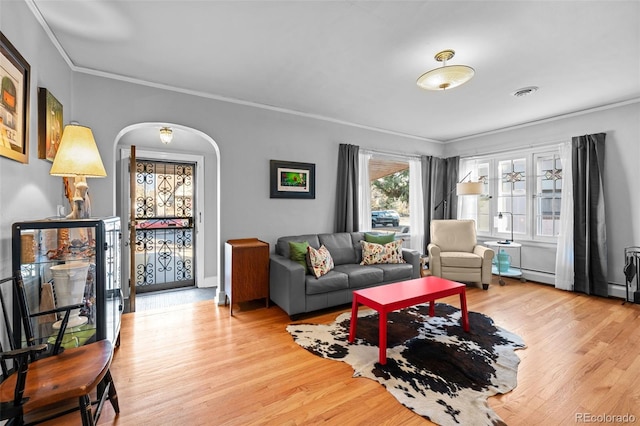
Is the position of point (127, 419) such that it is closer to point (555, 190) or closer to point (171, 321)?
point (171, 321)

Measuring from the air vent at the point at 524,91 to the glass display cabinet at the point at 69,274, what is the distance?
4519 mm

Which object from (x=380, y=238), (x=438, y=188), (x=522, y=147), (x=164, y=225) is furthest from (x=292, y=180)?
(x=522, y=147)

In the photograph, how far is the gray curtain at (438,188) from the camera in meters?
5.87

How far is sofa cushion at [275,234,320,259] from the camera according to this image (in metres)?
3.87

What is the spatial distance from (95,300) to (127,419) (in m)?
0.79

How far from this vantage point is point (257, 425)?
5.60 ft

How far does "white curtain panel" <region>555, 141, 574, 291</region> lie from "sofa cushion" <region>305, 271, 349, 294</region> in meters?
3.51

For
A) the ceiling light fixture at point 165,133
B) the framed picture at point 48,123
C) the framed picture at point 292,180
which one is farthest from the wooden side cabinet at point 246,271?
the framed picture at point 48,123

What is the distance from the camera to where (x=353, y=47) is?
2.55m

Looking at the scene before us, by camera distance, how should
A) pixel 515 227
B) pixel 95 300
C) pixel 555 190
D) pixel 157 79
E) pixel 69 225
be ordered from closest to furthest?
pixel 69 225 → pixel 95 300 → pixel 157 79 → pixel 555 190 → pixel 515 227

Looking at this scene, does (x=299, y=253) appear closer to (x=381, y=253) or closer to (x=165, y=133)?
(x=381, y=253)

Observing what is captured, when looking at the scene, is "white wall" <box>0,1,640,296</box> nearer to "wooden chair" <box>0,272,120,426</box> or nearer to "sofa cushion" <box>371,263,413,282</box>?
"wooden chair" <box>0,272,120,426</box>

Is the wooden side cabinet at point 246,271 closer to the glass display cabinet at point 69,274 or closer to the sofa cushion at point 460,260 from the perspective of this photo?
the glass display cabinet at point 69,274

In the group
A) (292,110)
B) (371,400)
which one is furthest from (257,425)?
(292,110)
